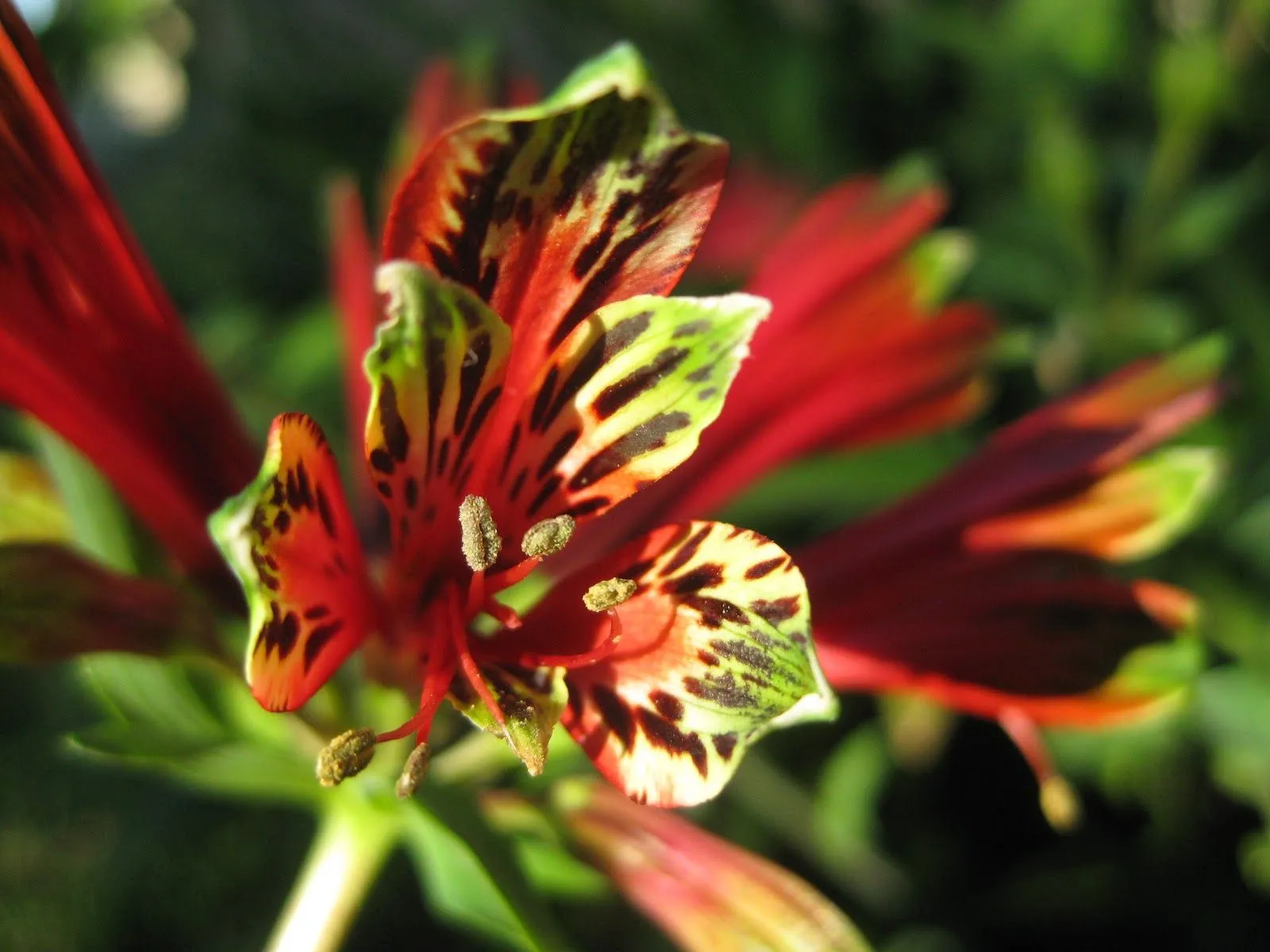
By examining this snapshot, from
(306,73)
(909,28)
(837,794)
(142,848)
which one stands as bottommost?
(837,794)

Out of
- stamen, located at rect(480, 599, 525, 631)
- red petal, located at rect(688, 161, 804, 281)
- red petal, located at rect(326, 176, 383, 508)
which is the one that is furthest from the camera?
red petal, located at rect(688, 161, 804, 281)

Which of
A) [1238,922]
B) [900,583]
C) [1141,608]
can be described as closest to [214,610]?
[900,583]

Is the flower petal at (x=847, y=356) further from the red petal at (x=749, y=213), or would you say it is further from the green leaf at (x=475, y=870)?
the red petal at (x=749, y=213)

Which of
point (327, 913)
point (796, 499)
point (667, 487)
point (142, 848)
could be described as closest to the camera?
point (327, 913)

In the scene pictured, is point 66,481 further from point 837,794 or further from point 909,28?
point 909,28

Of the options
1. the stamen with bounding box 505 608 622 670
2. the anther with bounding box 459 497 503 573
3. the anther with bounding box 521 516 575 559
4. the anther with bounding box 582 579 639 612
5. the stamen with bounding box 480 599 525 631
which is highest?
the anther with bounding box 459 497 503 573

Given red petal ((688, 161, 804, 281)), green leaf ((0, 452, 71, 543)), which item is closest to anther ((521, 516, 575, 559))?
green leaf ((0, 452, 71, 543))

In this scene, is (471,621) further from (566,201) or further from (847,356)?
(847,356)

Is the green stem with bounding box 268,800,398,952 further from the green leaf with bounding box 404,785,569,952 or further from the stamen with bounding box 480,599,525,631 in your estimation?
the stamen with bounding box 480,599,525,631
